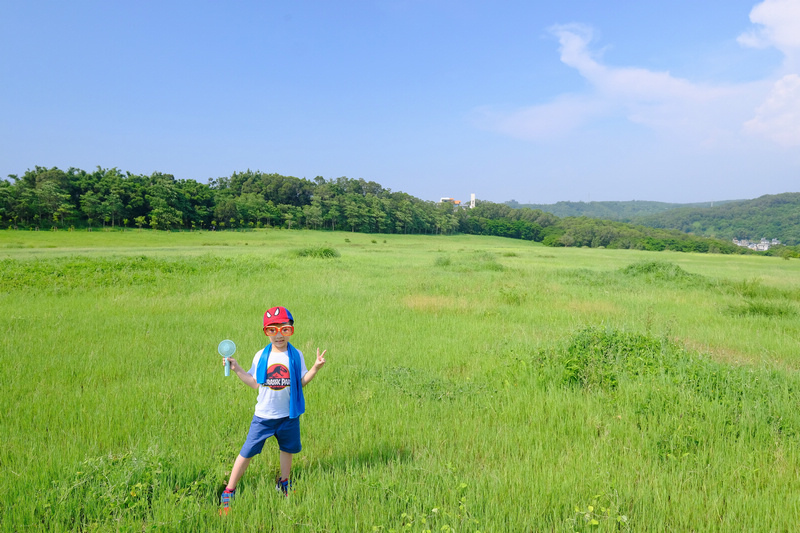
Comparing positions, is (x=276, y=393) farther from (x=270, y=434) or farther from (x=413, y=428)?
(x=413, y=428)

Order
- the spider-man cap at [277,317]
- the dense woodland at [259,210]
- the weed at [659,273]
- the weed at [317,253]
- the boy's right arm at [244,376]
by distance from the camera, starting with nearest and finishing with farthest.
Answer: the boy's right arm at [244,376] → the spider-man cap at [277,317] → the weed at [659,273] → the weed at [317,253] → the dense woodland at [259,210]

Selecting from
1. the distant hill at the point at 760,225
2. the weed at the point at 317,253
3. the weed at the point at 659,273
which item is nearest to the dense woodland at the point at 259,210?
the weed at the point at 317,253

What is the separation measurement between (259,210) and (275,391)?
94.9 meters

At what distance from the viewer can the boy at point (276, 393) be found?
3.39 m

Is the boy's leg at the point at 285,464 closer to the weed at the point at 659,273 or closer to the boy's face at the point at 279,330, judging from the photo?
the boy's face at the point at 279,330

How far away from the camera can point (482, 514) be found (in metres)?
3.31

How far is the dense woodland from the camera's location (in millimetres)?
66125

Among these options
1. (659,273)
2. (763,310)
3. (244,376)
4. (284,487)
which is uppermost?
(244,376)

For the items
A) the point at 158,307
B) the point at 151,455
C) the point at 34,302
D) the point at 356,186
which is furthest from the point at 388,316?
the point at 356,186

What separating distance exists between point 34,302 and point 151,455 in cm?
1116

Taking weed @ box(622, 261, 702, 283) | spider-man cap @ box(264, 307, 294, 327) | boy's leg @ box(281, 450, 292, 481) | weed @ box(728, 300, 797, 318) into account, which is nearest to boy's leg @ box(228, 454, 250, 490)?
boy's leg @ box(281, 450, 292, 481)

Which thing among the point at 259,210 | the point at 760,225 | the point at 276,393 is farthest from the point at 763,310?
the point at 760,225

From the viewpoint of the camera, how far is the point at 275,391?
3455 millimetres

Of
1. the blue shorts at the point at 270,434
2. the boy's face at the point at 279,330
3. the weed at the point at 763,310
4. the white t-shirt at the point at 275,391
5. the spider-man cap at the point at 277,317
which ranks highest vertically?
the spider-man cap at the point at 277,317
